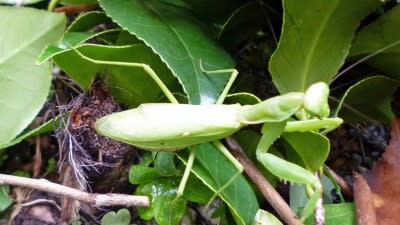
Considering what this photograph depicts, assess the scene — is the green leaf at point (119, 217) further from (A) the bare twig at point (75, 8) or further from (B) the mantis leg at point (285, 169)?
(A) the bare twig at point (75, 8)

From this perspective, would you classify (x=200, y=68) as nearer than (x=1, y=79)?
Yes

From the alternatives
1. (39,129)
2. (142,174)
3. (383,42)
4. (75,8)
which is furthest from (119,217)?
(383,42)

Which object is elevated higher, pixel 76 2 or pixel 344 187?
pixel 76 2

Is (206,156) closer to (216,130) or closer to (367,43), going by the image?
(216,130)

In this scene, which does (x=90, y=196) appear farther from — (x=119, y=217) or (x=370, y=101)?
(x=370, y=101)

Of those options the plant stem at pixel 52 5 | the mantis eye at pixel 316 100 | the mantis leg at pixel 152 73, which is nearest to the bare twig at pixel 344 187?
the mantis eye at pixel 316 100

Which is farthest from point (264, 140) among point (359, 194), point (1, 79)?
point (1, 79)
